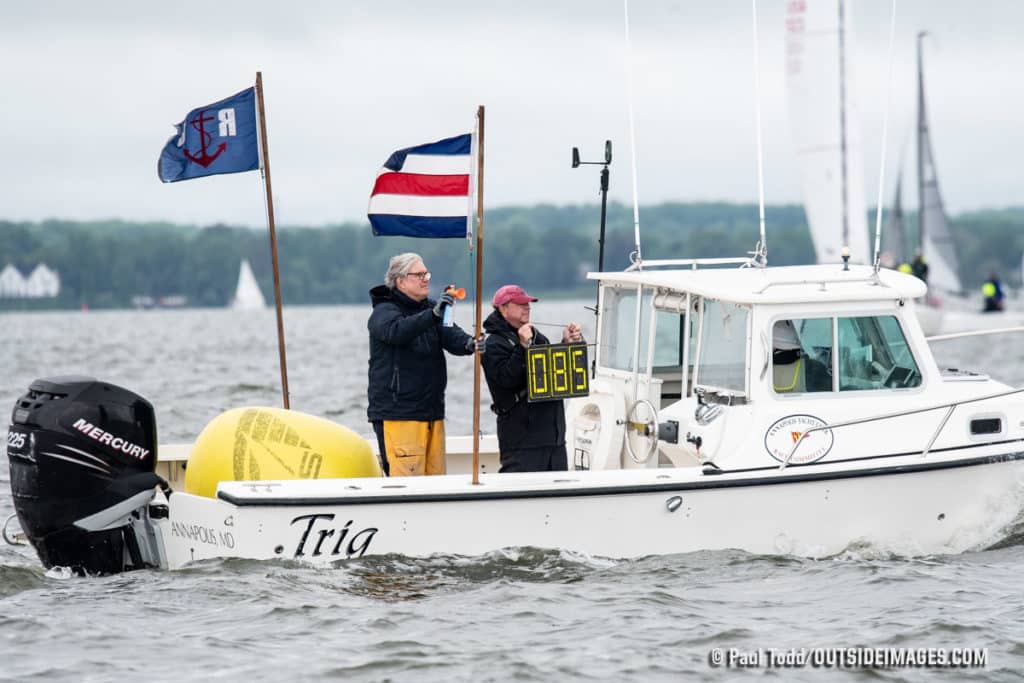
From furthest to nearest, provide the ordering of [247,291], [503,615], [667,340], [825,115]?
[247,291]
[825,115]
[667,340]
[503,615]

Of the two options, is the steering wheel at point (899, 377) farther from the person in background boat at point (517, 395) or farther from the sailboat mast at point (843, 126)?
the sailboat mast at point (843, 126)

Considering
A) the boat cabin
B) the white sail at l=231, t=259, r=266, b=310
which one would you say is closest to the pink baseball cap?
the boat cabin

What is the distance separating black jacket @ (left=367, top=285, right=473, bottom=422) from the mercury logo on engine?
145 centimetres

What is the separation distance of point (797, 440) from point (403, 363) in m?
2.53

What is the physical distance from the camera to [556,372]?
364 inches

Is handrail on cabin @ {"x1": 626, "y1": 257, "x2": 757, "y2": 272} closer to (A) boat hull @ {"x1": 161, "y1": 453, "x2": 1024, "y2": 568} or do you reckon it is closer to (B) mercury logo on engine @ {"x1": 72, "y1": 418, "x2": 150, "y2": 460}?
(A) boat hull @ {"x1": 161, "y1": 453, "x2": 1024, "y2": 568}

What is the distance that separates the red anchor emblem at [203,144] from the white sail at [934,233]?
1972 inches

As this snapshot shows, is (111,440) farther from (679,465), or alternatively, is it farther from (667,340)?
(667,340)

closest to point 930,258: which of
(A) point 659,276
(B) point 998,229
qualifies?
(A) point 659,276

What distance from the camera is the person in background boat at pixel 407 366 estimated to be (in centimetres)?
935

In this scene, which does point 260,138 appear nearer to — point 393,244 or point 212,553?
point 212,553

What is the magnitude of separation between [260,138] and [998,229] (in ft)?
357

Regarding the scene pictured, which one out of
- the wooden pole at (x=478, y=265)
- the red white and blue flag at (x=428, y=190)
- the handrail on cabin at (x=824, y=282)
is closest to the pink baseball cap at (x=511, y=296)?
the wooden pole at (x=478, y=265)

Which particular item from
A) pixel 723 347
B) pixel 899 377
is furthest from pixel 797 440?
pixel 899 377
